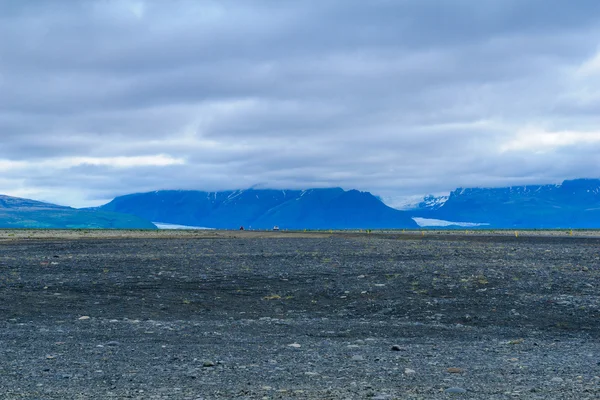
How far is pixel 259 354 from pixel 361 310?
24.4 feet

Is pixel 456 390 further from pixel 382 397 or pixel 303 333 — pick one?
pixel 303 333

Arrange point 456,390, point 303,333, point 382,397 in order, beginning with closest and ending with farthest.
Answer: point 382,397 → point 456,390 → point 303,333

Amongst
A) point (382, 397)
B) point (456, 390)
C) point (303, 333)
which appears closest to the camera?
point (382, 397)

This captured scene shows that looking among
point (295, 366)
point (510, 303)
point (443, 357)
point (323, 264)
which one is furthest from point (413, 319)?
point (323, 264)

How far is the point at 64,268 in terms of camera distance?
34938 mm

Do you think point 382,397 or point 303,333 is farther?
point 303,333

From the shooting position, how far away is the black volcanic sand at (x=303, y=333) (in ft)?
37.1

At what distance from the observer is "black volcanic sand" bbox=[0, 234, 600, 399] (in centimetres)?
1130

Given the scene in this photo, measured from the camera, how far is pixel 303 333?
56.1ft

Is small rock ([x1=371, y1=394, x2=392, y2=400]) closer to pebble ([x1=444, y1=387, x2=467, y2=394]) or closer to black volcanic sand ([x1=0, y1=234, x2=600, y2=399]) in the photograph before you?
black volcanic sand ([x1=0, y1=234, x2=600, y2=399])

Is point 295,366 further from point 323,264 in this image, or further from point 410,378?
point 323,264

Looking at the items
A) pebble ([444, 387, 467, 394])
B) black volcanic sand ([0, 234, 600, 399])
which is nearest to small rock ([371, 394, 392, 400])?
black volcanic sand ([0, 234, 600, 399])

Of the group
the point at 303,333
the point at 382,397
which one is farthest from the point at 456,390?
the point at 303,333

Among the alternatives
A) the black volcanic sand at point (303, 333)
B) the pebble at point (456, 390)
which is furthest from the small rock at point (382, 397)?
the pebble at point (456, 390)
